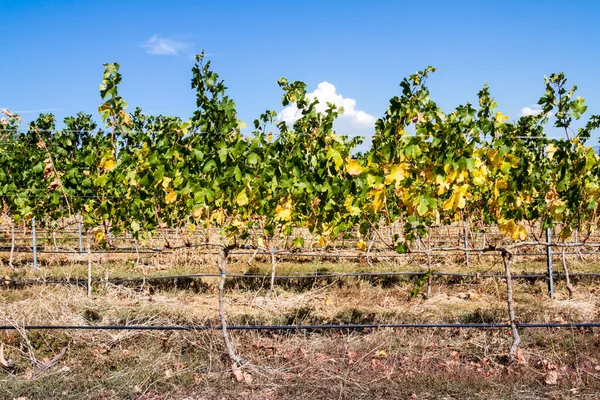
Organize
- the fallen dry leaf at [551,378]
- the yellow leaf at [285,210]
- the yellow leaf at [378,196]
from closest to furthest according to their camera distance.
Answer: the fallen dry leaf at [551,378], the yellow leaf at [378,196], the yellow leaf at [285,210]

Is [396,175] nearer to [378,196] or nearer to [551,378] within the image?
[378,196]

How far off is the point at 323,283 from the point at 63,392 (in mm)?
4681

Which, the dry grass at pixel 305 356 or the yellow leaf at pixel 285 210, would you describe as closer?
the dry grass at pixel 305 356

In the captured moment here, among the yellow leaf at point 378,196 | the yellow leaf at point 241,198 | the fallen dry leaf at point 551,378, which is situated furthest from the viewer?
the yellow leaf at point 241,198

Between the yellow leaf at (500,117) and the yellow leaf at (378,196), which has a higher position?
the yellow leaf at (500,117)

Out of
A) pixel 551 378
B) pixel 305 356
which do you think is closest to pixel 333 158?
pixel 305 356

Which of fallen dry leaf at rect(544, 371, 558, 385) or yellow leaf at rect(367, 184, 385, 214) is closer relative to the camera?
fallen dry leaf at rect(544, 371, 558, 385)

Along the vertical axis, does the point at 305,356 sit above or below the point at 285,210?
below

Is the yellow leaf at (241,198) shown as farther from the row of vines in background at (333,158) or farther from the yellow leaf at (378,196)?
the yellow leaf at (378,196)

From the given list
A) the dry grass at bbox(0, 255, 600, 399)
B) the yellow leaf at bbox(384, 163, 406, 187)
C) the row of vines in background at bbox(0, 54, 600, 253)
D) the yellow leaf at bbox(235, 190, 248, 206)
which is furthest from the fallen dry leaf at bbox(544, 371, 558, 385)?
the yellow leaf at bbox(235, 190, 248, 206)

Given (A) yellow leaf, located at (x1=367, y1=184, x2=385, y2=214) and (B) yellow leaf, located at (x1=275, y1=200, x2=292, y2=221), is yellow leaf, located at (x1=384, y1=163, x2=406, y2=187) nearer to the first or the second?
(A) yellow leaf, located at (x1=367, y1=184, x2=385, y2=214)

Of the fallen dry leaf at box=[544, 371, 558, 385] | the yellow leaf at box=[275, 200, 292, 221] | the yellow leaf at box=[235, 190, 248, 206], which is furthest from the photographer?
the yellow leaf at box=[275, 200, 292, 221]

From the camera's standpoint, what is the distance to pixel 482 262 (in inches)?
393

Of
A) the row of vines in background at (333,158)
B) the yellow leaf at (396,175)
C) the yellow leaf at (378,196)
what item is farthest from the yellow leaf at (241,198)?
the yellow leaf at (396,175)
